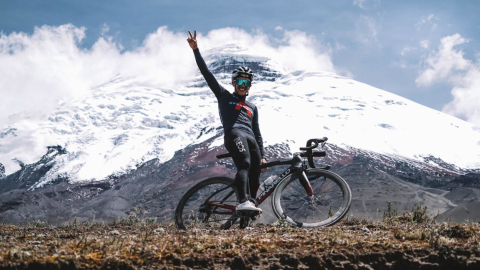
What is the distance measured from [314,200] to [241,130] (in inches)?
63.0

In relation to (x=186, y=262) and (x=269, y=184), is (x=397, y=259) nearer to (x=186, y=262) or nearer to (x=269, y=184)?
(x=186, y=262)

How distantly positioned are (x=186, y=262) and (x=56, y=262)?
106 cm

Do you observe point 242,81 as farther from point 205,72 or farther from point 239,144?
point 239,144

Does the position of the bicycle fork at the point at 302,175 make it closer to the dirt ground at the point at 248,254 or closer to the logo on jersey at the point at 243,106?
the logo on jersey at the point at 243,106

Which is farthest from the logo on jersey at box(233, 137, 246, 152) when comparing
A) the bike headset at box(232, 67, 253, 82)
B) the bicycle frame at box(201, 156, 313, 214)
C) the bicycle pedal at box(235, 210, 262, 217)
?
the bike headset at box(232, 67, 253, 82)

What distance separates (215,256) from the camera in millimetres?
4051

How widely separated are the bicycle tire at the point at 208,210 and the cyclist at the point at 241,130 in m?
0.35

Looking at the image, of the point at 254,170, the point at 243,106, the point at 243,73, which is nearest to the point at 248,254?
the point at 254,170

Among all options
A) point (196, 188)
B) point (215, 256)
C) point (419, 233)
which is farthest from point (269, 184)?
point (215, 256)

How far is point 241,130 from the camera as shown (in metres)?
7.14

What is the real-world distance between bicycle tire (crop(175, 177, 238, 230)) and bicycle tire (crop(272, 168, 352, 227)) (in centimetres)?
73

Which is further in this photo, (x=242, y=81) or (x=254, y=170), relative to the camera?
(x=242, y=81)

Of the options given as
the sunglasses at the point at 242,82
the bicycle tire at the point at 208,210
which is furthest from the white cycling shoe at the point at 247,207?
the sunglasses at the point at 242,82

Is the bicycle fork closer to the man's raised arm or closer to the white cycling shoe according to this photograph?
the white cycling shoe
